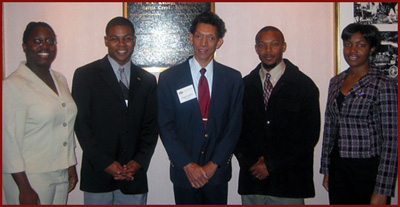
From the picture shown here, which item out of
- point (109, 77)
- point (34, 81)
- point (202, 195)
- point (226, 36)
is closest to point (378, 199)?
point (202, 195)

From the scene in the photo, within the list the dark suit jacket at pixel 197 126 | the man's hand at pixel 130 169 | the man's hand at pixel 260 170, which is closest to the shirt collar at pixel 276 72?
the dark suit jacket at pixel 197 126

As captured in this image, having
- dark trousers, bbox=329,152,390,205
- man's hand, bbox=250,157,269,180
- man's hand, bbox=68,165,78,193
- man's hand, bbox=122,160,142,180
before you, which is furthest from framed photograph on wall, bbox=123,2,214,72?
dark trousers, bbox=329,152,390,205

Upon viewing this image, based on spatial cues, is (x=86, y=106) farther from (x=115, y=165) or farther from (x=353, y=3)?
(x=353, y=3)

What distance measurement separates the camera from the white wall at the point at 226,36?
3188 millimetres

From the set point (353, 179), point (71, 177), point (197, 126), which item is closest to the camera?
point (353, 179)

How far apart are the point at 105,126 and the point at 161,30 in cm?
124

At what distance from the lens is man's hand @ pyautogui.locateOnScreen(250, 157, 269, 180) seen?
2.41 meters

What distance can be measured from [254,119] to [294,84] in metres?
0.42

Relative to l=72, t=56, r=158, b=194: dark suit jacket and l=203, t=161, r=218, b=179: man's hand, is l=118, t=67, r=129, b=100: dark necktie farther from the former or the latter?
l=203, t=161, r=218, b=179: man's hand

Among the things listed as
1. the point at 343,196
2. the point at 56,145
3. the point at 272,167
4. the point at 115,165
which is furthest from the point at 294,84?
the point at 56,145

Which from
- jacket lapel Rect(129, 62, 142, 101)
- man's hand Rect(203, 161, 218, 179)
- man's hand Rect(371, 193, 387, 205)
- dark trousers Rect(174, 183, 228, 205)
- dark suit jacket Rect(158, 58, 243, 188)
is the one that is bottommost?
dark trousers Rect(174, 183, 228, 205)

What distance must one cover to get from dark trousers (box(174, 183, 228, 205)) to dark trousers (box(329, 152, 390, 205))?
2.88 feet

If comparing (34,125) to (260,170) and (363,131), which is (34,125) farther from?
(363,131)

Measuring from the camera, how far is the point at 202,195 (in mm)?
2443
